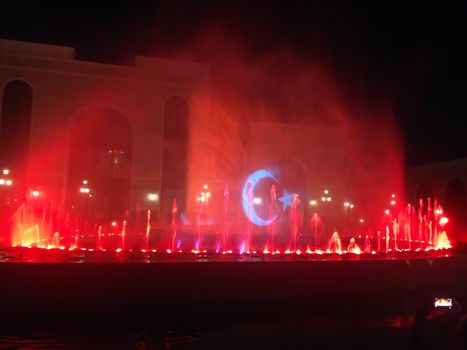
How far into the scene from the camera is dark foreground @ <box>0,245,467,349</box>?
5.94 m

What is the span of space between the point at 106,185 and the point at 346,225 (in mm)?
16892

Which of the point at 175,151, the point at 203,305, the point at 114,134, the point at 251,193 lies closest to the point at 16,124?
the point at 114,134

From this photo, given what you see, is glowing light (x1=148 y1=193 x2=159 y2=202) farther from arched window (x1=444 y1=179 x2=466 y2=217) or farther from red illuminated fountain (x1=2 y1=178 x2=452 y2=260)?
arched window (x1=444 y1=179 x2=466 y2=217)

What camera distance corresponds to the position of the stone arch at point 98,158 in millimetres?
28938

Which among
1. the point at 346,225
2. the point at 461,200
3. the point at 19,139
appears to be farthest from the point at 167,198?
the point at 461,200

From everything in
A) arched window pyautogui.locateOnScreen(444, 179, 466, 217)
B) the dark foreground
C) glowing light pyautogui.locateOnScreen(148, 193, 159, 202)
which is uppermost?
arched window pyautogui.locateOnScreen(444, 179, 466, 217)

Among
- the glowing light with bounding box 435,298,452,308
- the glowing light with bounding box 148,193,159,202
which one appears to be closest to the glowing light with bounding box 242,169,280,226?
the glowing light with bounding box 148,193,159,202

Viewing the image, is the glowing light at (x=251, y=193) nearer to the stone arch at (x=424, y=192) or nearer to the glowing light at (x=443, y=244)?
the stone arch at (x=424, y=192)

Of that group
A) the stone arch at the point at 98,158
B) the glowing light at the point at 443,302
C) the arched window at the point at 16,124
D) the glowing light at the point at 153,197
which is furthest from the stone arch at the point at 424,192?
the glowing light at the point at 443,302

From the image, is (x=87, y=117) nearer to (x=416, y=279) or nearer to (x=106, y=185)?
(x=106, y=185)

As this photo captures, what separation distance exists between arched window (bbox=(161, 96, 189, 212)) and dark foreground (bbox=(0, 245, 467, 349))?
22.1 meters

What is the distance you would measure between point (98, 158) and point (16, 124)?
5794 mm

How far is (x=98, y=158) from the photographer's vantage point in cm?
3195

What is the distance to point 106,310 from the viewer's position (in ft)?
23.0
